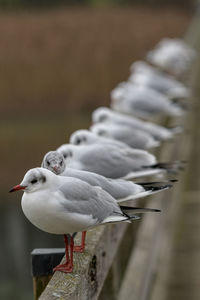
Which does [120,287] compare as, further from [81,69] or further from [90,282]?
[81,69]

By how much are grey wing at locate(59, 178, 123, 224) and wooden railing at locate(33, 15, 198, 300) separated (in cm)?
11

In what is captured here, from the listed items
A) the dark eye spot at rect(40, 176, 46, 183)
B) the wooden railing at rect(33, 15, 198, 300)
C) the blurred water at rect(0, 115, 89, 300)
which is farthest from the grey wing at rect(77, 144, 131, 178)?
the blurred water at rect(0, 115, 89, 300)

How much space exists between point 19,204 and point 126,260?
6346 millimetres

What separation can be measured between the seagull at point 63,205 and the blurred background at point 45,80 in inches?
204

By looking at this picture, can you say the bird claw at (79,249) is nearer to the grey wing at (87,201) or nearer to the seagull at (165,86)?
the grey wing at (87,201)

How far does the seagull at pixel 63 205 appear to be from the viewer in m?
2.36

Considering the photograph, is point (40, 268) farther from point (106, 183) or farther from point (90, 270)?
point (106, 183)

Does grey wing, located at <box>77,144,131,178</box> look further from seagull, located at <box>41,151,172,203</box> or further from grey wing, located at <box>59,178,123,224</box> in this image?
grey wing, located at <box>59,178,123,224</box>

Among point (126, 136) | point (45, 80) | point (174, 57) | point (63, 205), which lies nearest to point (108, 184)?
point (63, 205)

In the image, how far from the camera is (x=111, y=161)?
12.5ft

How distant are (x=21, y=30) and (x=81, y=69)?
211cm

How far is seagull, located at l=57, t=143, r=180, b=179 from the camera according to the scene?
3.74m

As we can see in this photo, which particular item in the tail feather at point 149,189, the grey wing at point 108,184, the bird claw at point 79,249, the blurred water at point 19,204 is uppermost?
the grey wing at point 108,184

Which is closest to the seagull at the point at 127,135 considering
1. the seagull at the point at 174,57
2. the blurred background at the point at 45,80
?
the blurred background at the point at 45,80
